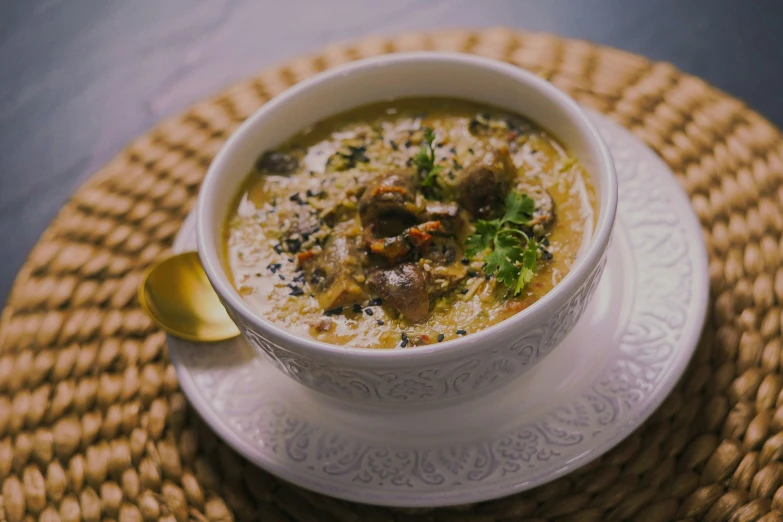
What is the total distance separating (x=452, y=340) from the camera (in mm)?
1880

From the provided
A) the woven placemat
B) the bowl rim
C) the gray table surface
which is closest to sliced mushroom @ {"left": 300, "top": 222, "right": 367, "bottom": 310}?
the bowl rim

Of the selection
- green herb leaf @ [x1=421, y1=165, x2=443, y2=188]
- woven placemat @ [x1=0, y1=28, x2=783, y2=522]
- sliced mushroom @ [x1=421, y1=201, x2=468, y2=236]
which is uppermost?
green herb leaf @ [x1=421, y1=165, x2=443, y2=188]

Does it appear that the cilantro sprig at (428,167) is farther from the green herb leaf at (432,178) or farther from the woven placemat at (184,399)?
the woven placemat at (184,399)

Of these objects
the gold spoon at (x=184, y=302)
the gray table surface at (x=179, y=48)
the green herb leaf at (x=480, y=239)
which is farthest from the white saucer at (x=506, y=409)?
the gray table surface at (x=179, y=48)

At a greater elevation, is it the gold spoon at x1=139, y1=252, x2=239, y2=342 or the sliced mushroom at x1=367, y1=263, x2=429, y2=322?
the sliced mushroom at x1=367, y1=263, x2=429, y2=322

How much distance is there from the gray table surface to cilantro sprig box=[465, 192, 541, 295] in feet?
6.07

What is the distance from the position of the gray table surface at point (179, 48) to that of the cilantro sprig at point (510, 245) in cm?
185

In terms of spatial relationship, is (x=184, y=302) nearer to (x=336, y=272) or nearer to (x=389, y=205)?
(x=336, y=272)

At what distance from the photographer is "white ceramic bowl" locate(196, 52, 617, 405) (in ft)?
6.09

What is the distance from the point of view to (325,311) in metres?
2.18

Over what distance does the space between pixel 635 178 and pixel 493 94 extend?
1.65ft

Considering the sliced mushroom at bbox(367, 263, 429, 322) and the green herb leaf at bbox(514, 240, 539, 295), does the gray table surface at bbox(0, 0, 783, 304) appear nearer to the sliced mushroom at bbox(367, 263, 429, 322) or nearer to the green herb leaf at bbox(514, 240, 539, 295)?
the green herb leaf at bbox(514, 240, 539, 295)

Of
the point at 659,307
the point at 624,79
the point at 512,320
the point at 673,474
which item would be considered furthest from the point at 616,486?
the point at 624,79

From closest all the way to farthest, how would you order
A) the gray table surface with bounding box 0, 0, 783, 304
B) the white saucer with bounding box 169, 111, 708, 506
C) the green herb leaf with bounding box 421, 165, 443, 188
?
the white saucer with bounding box 169, 111, 708, 506, the green herb leaf with bounding box 421, 165, 443, 188, the gray table surface with bounding box 0, 0, 783, 304
